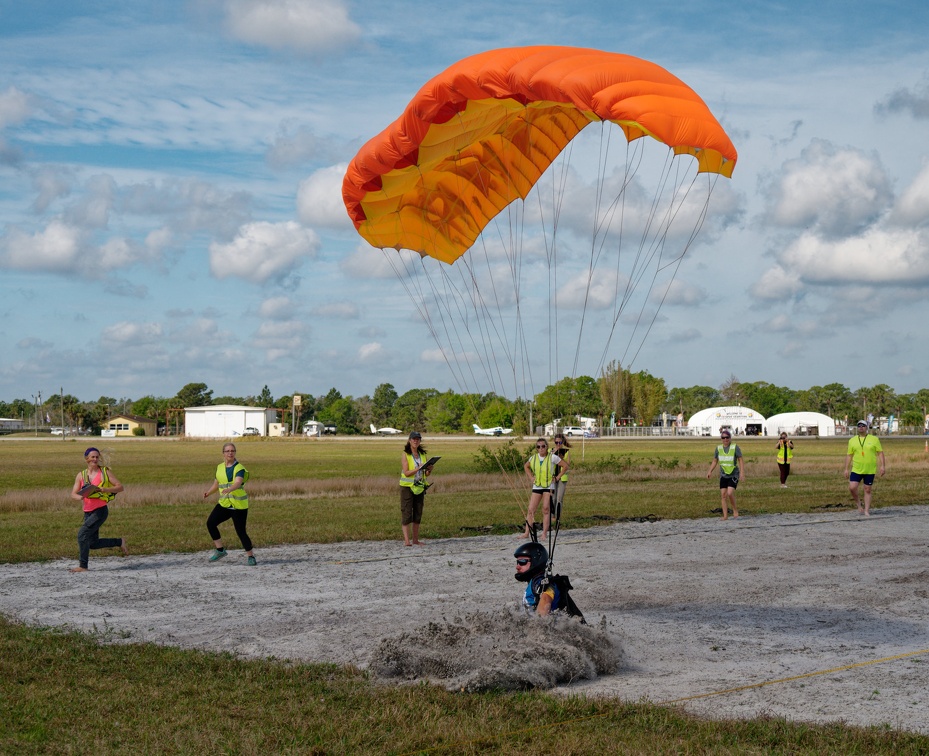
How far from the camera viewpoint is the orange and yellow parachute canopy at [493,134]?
27.7 feet

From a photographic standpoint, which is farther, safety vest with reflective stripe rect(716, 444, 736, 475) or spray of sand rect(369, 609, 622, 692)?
safety vest with reflective stripe rect(716, 444, 736, 475)

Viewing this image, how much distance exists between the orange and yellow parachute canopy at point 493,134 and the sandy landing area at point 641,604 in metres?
4.33

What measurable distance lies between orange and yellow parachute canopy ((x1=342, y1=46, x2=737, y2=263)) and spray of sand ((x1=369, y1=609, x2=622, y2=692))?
14.0 ft

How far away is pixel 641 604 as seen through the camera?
974cm

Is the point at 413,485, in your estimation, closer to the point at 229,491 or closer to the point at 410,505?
the point at 410,505

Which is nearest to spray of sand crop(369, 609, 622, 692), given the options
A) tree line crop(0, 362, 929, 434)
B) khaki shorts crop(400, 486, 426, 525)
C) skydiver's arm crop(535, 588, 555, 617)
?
skydiver's arm crop(535, 588, 555, 617)

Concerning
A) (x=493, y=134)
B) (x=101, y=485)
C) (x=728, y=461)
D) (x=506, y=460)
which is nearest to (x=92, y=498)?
(x=101, y=485)

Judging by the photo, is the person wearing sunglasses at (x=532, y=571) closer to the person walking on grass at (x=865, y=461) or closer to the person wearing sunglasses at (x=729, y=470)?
the person wearing sunglasses at (x=729, y=470)

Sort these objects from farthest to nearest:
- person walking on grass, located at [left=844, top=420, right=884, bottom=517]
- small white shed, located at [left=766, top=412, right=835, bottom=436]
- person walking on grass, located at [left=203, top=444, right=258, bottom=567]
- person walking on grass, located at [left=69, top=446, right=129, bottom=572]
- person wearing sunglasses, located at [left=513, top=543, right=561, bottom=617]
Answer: small white shed, located at [left=766, top=412, right=835, bottom=436] < person walking on grass, located at [left=844, top=420, right=884, bottom=517] < person walking on grass, located at [left=203, top=444, right=258, bottom=567] < person walking on grass, located at [left=69, top=446, right=129, bottom=572] < person wearing sunglasses, located at [left=513, top=543, right=561, bottom=617]

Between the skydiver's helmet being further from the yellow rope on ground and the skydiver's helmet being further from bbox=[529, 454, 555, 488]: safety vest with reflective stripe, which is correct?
bbox=[529, 454, 555, 488]: safety vest with reflective stripe

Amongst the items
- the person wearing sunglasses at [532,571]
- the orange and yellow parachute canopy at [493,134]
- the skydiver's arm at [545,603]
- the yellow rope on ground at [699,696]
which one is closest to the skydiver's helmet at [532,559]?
the person wearing sunglasses at [532,571]

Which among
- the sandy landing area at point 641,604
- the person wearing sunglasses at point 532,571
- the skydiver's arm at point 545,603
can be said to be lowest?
the sandy landing area at point 641,604

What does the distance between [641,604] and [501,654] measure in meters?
3.31

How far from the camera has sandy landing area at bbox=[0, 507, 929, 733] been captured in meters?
6.64
